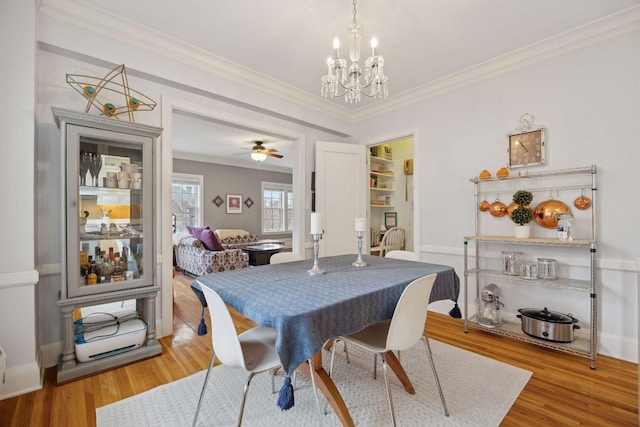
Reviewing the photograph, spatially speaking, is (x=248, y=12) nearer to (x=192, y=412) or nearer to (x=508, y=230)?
(x=192, y=412)

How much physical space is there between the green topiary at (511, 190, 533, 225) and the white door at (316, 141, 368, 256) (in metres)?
1.89

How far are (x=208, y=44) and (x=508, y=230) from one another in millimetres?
3307

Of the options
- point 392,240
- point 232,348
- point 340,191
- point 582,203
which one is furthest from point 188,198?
point 582,203

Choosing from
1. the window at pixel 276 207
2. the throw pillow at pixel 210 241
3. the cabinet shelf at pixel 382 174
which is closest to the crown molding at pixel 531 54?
the cabinet shelf at pixel 382 174

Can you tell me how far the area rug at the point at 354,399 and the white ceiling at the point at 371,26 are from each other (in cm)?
263

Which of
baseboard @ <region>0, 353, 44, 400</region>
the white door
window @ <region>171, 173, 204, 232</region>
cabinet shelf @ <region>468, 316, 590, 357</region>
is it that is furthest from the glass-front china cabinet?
window @ <region>171, 173, 204, 232</region>

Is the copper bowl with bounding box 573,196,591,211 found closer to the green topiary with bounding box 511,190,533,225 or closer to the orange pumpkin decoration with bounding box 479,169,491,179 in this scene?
the green topiary with bounding box 511,190,533,225

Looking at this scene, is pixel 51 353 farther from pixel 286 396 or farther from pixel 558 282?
pixel 558 282

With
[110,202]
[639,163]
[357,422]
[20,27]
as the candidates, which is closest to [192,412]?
[357,422]

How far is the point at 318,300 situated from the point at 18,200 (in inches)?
79.6

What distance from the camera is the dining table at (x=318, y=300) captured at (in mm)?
1184

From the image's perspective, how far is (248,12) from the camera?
2186 mm

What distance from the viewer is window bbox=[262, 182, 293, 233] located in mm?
8555

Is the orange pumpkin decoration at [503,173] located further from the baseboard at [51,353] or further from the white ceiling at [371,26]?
the baseboard at [51,353]
